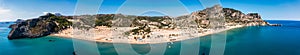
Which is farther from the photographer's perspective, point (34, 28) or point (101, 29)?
point (101, 29)

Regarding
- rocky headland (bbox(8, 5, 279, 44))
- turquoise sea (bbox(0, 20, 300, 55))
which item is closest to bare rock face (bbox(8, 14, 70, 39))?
rocky headland (bbox(8, 5, 279, 44))

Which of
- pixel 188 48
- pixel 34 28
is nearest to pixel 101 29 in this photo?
pixel 34 28

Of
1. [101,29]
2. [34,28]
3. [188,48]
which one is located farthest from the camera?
[101,29]

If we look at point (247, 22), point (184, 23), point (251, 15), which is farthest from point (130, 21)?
point (251, 15)

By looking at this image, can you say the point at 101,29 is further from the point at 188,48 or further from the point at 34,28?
the point at 188,48

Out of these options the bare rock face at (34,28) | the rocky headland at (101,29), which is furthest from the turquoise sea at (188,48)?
the bare rock face at (34,28)

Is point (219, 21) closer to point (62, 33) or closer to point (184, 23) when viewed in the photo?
point (184, 23)

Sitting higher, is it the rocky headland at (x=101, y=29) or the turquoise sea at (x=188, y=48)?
the rocky headland at (x=101, y=29)

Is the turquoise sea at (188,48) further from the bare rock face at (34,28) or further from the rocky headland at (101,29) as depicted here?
the bare rock face at (34,28)

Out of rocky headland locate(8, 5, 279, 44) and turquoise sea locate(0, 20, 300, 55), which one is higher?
rocky headland locate(8, 5, 279, 44)

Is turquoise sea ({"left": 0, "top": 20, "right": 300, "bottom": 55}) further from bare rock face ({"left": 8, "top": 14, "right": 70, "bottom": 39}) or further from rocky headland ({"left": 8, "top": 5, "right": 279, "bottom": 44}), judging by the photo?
bare rock face ({"left": 8, "top": 14, "right": 70, "bottom": 39})
